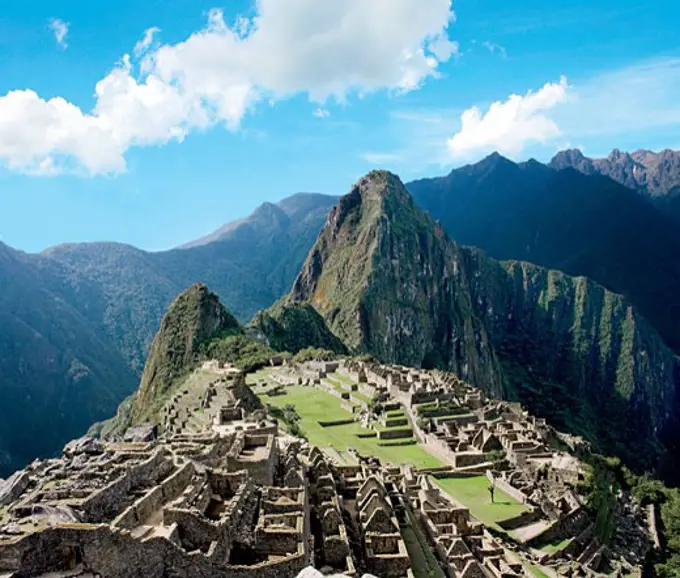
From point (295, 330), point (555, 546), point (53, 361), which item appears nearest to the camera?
point (555, 546)

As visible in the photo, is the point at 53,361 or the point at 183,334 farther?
the point at 53,361

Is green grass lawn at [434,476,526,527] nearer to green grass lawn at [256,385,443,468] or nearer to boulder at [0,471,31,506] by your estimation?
green grass lawn at [256,385,443,468]

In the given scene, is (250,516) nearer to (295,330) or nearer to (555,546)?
(555,546)

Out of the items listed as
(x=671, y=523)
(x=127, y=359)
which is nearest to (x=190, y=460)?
(x=671, y=523)

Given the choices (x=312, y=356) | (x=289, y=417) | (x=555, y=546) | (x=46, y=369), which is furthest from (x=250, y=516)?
(x=46, y=369)

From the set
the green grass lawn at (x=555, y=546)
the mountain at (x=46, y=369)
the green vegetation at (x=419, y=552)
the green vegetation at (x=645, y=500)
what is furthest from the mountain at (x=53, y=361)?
the green vegetation at (x=419, y=552)

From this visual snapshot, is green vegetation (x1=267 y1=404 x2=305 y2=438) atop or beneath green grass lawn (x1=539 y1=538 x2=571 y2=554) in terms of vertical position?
atop

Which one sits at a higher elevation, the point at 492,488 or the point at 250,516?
the point at 250,516

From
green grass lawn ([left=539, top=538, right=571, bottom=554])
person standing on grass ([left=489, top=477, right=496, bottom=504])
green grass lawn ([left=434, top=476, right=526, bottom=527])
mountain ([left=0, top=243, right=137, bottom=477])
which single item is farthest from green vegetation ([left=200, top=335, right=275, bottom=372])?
green grass lawn ([left=539, top=538, right=571, bottom=554])
